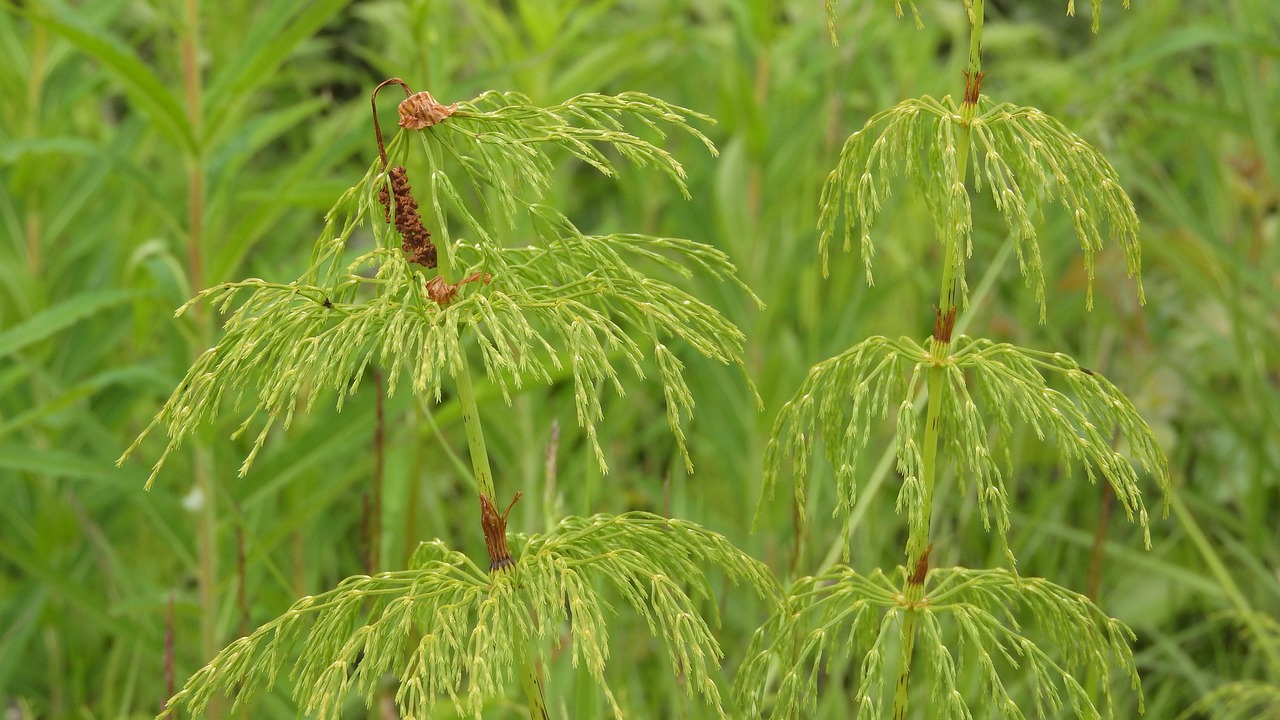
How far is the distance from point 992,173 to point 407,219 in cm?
63

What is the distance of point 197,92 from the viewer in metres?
2.47

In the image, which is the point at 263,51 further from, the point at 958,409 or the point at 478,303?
the point at 958,409

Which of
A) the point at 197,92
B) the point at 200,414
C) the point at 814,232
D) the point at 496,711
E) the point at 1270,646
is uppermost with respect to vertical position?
the point at 197,92

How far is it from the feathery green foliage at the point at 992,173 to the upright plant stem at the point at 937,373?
0.01 meters

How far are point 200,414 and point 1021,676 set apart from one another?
7.14 ft

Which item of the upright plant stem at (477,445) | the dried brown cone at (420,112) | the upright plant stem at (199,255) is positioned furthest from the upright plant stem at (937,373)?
the upright plant stem at (199,255)

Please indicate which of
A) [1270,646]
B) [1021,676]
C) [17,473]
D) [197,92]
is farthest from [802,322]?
[17,473]

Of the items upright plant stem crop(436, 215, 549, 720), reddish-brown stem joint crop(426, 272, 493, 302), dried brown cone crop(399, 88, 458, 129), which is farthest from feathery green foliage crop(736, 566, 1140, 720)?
dried brown cone crop(399, 88, 458, 129)

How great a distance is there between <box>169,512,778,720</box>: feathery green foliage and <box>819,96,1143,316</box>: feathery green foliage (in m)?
0.37

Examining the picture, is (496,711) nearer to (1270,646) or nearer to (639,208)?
(1270,646)

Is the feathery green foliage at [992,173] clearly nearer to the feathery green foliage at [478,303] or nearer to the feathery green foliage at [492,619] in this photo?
the feathery green foliage at [478,303]

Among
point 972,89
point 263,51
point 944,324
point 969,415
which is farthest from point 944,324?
point 263,51

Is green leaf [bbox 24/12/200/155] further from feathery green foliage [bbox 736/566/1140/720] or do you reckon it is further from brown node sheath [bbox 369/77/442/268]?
feathery green foliage [bbox 736/566/1140/720]

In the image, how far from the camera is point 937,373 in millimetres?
1491
